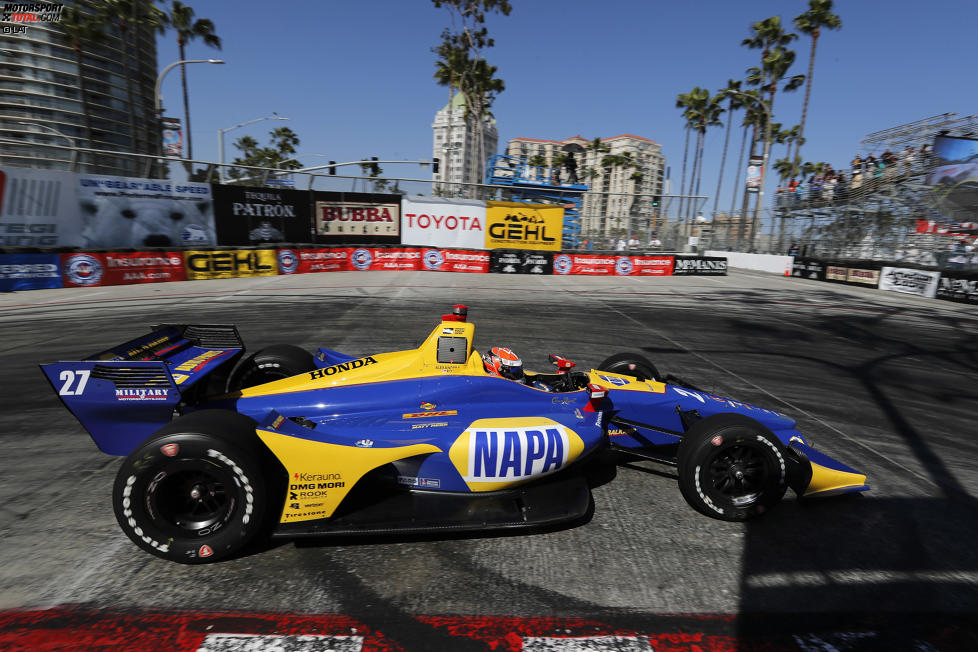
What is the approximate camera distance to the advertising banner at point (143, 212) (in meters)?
15.1

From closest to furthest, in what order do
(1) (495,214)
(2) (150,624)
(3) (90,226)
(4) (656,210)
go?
1. (2) (150,624)
2. (3) (90,226)
3. (1) (495,214)
4. (4) (656,210)

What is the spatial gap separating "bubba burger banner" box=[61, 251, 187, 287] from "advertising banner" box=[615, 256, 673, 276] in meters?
18.8

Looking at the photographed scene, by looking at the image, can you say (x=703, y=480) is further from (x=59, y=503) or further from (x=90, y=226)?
(x=90, y=226)

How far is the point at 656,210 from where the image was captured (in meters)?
25.6

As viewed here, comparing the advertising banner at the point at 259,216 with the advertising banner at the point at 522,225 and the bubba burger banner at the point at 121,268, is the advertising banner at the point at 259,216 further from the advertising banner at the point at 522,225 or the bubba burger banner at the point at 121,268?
A: the advertising banner at the point at 522,225

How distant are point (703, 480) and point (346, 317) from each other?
30.9 feet

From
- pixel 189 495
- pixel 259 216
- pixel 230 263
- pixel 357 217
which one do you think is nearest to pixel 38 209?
pixel 230 263

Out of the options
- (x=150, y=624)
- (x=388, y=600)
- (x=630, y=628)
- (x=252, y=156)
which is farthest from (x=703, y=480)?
(x=252, y=156)

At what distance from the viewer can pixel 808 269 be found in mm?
26312

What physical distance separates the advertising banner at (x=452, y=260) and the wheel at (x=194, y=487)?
62.2 ft

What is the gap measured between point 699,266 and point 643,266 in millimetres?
3634

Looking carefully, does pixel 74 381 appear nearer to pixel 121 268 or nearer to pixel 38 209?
pixel 121 268

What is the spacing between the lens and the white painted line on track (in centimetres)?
254

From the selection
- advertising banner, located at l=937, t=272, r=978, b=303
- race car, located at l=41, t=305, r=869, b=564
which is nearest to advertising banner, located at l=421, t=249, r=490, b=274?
race car, located at l=41, t=305, r=869, b=564
